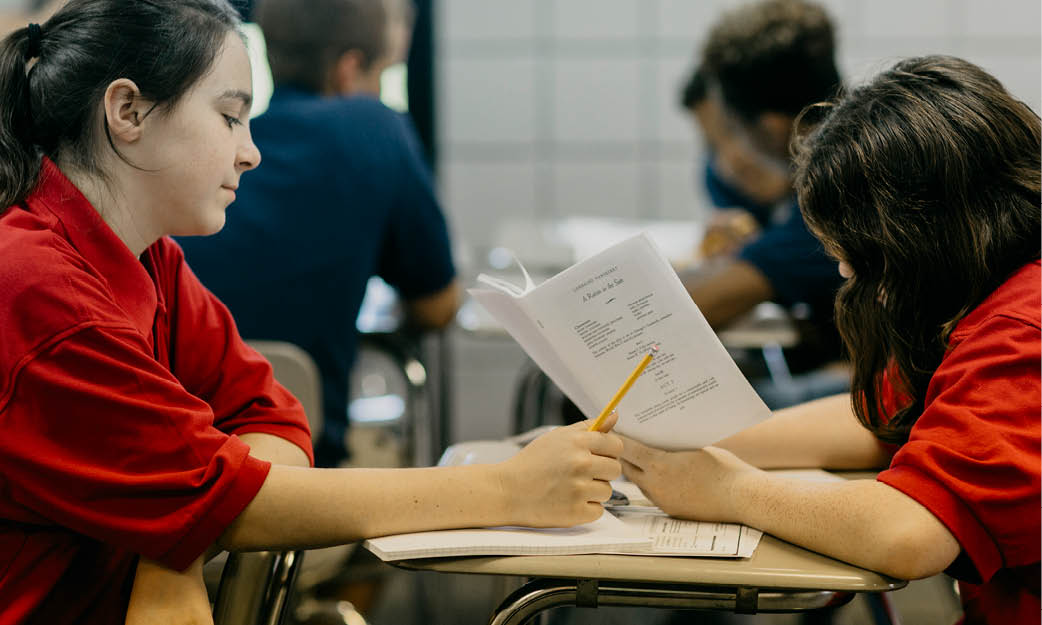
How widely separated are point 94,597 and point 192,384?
254 millimetres

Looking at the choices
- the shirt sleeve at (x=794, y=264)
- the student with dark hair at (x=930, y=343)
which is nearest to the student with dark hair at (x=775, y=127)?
the shirt sleeve at (x=794, y=264)

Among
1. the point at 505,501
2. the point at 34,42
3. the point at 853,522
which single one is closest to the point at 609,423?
the point at 505,501

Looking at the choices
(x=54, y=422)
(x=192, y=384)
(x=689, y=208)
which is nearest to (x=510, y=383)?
(x=689, y=208)

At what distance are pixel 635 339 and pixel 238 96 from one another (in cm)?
48

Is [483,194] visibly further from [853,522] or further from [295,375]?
[853,522]

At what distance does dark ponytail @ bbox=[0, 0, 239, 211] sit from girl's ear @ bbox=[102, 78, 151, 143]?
11 mm

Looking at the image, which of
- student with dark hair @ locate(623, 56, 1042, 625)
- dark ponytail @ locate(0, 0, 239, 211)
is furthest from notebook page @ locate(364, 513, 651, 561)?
dark ponytail @ locate(0, 0, 239, 211)

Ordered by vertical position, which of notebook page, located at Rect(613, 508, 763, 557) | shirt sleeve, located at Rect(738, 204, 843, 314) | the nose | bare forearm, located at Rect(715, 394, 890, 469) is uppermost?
the nose

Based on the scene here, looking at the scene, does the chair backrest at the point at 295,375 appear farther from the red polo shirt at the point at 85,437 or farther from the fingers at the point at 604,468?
the fingers at the point at 604,468

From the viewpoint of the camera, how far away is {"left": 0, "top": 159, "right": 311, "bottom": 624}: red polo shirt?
902 mm

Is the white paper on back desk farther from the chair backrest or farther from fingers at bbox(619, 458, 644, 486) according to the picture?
the chair backrest

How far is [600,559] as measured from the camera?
3.12ft

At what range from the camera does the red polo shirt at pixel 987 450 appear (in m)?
0.91

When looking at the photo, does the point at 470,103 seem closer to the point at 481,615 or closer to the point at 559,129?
the point at 559,129
